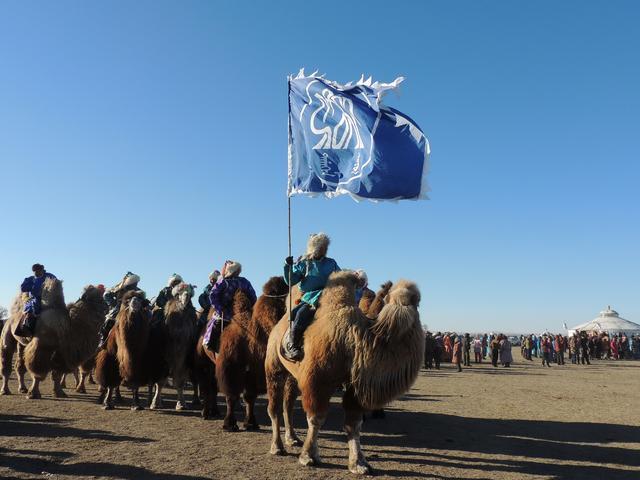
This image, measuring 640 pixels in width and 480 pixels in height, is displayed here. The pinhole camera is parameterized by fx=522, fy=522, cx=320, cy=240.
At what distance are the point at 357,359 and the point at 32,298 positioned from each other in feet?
30.5

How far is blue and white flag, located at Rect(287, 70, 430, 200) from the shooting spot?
7.73 meters

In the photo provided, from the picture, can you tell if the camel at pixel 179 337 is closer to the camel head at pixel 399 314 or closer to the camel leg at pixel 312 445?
the camel leg at pixel 312 445

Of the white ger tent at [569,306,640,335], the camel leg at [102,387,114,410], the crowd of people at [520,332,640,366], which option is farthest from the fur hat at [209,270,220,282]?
the white ger tent at [569,306,640,335]

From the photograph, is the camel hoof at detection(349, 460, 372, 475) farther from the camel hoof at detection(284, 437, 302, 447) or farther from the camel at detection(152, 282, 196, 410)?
the camel at detection(152, 282, 196, 410)

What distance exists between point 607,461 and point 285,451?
4.45 metres

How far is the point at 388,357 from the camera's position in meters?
6.03

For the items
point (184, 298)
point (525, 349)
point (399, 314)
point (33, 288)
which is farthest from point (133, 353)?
point (525, 349)

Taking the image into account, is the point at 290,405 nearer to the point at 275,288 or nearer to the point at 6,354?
the point at 275,288

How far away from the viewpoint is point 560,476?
629 cm

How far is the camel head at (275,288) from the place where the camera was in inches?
330

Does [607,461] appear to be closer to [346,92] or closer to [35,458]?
[346,92]

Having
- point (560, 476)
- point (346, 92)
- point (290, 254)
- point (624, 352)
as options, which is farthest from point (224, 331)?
point (624, 352)

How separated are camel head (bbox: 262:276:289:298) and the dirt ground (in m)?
2.20

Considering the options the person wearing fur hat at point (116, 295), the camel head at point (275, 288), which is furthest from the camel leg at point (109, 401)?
the camel head at point (275, 288)
